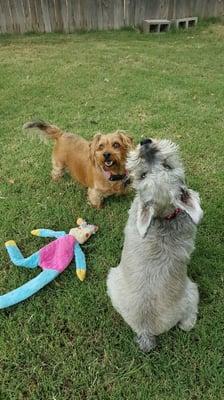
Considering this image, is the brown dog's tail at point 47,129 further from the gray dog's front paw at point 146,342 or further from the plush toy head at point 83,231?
the gray dog's front paw at point 146,342

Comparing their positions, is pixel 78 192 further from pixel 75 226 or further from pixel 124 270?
pixel 124 270

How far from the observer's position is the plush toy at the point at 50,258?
3523 mm

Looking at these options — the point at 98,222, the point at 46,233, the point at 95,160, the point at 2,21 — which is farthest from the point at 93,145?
the point at 2,21

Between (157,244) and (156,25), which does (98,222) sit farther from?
(156,25)

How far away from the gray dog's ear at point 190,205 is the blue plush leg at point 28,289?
1.57 metres

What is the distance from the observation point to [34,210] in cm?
458

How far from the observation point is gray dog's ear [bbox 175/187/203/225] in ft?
8.47

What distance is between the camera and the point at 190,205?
2.66 metres

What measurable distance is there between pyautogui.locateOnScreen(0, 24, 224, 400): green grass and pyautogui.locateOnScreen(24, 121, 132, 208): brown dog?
0.66 ft

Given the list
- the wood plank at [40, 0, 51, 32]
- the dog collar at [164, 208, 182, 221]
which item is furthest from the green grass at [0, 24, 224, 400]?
the wood plank at [40, 0, 51, 32]

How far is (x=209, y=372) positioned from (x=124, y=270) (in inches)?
40.7

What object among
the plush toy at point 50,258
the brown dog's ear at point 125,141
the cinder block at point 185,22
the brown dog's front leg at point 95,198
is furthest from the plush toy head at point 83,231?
the cinder block at point 185,22

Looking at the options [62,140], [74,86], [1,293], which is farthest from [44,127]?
[74,86]

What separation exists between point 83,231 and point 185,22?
395 inches
